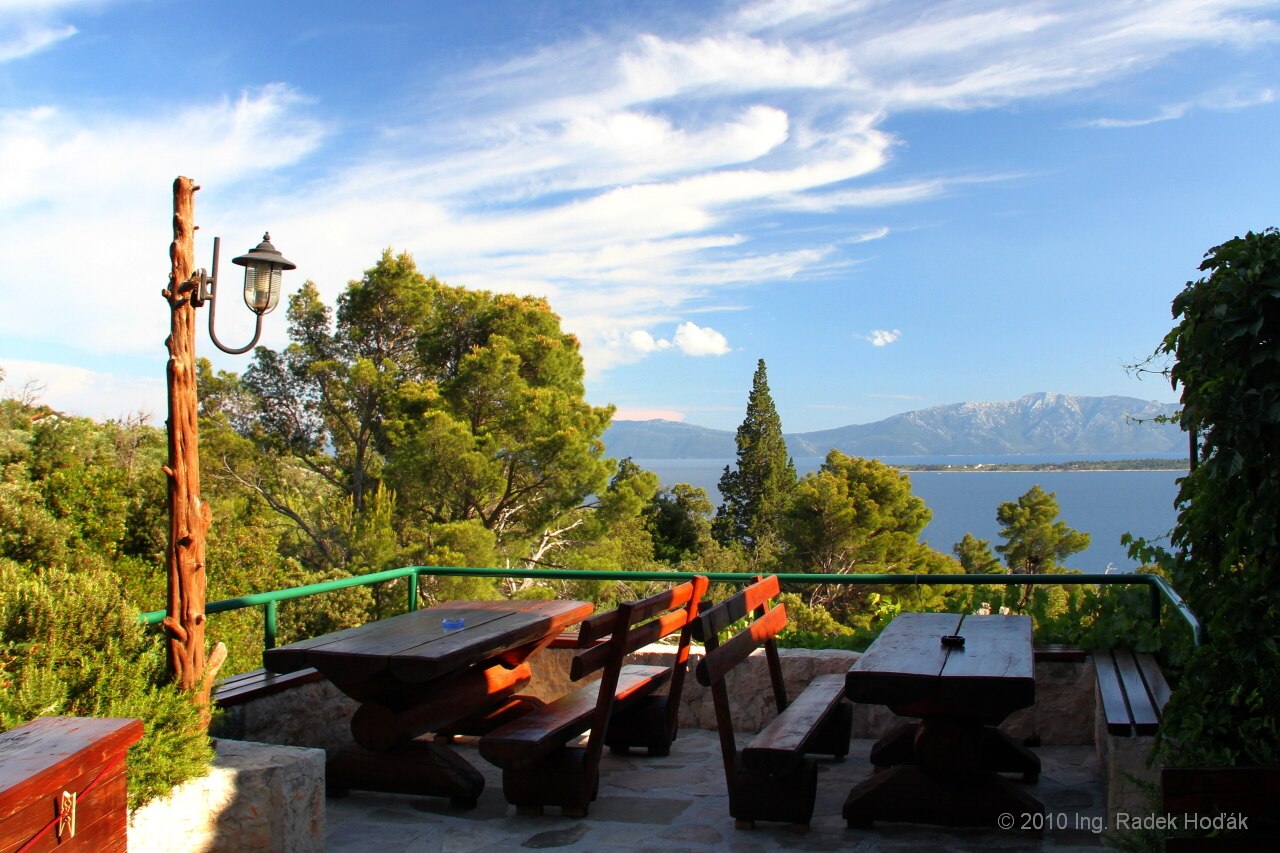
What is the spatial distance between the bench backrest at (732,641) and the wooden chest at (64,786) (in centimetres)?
182

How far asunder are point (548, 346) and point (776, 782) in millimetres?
28440

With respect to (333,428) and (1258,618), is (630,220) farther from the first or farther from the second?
(1258,618)

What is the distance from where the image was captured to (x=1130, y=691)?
11.9 ft

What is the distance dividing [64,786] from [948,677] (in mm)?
2499

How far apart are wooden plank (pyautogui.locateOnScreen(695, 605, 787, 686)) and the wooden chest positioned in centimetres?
180

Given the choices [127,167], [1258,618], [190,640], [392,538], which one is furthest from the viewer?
[392,538]

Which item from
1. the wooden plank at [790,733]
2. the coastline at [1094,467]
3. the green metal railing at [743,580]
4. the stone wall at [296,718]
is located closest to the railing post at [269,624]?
the green metal railing at [743,580]

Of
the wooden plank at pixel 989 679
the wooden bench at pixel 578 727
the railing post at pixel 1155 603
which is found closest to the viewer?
the wooden plank at pixel 989 679

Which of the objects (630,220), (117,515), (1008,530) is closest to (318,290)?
(630,220)

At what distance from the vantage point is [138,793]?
2734mm

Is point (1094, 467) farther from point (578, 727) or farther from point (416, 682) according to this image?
point (416, 682)

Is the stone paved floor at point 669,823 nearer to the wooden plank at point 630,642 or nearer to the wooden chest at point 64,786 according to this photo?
the wooden plank at point 630,642

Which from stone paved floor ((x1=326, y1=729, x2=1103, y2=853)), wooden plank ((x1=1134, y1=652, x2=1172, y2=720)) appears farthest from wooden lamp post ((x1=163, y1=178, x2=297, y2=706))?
wooden plank ((x1=1134, y1=652, x2=1172, y2=720))

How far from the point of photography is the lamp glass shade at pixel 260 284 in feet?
14.2
